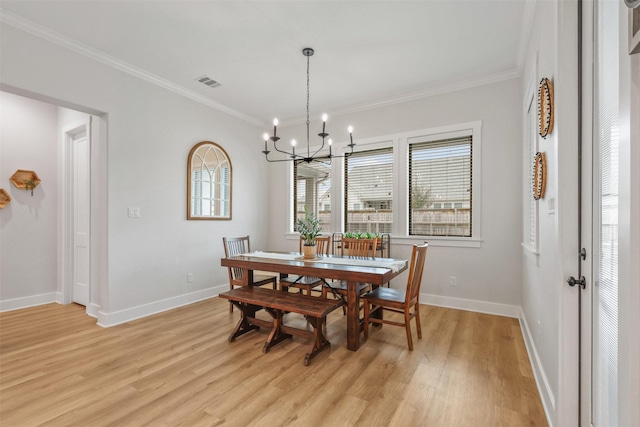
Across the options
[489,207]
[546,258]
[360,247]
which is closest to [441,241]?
[489,207]

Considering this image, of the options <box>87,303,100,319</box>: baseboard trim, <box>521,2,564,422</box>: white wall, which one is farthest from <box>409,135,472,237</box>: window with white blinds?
<box>87,303,100,319</box>: baseboard trim

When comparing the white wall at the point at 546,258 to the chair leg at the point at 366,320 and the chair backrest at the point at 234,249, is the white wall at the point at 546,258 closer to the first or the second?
the chair leg at the point at 366,320

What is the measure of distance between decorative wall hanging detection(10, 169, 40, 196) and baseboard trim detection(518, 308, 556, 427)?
227 inches

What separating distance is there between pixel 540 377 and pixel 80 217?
5.15 metres

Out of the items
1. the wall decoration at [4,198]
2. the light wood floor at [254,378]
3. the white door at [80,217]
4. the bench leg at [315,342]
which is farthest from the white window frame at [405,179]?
the wall decoration at [4,198]

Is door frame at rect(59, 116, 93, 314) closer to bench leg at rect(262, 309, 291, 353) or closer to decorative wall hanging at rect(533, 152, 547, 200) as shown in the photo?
bench leg at rect(262, 309, 291, 353)

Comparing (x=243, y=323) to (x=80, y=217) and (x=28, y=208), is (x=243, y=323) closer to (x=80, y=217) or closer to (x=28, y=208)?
(x=80, y=217)

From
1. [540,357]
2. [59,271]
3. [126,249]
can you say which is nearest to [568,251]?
[540,357]

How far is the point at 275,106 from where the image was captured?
4598 millimetres

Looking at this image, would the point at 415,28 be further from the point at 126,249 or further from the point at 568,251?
the point at 126,249

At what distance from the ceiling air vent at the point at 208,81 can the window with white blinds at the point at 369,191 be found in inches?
83.7

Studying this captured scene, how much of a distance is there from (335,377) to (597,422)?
4.70 ft

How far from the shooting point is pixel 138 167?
11.6 feet

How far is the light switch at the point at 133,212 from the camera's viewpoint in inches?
136
